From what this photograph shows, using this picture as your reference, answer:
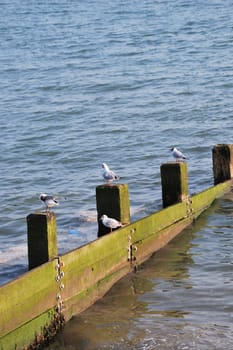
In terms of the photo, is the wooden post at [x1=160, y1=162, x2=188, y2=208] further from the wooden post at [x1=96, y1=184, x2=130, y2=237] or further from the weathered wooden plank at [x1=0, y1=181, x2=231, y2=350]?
the wooden post at [x1=96, y1=184, x2=130, y2=237]

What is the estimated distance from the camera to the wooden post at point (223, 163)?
14.6 m

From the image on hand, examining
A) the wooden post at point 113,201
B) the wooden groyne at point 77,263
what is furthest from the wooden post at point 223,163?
the wooden post at point 113,201

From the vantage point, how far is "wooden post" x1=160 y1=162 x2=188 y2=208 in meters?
12.3

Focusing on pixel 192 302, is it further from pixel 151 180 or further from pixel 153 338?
pixel 151 180

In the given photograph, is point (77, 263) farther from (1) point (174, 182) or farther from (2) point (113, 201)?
(1) point (174, 182)

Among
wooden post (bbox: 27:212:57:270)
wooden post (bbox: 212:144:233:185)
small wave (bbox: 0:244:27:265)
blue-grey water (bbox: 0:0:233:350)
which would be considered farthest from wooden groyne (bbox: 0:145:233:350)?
wooden post (bbox: 212:144:233:185)

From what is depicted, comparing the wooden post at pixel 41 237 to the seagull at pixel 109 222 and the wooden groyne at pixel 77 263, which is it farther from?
the seagull at pixel 109 222

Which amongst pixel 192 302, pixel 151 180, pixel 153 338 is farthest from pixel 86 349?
pixel 151 180

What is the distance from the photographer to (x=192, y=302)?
9672 millimetres

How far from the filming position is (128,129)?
22859mm

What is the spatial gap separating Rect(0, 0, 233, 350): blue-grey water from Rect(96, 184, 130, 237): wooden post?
0.69m

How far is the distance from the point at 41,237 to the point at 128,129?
1401cm

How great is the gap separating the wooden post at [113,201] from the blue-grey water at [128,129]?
0.69m

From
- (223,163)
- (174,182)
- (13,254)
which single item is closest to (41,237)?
(13,254)
